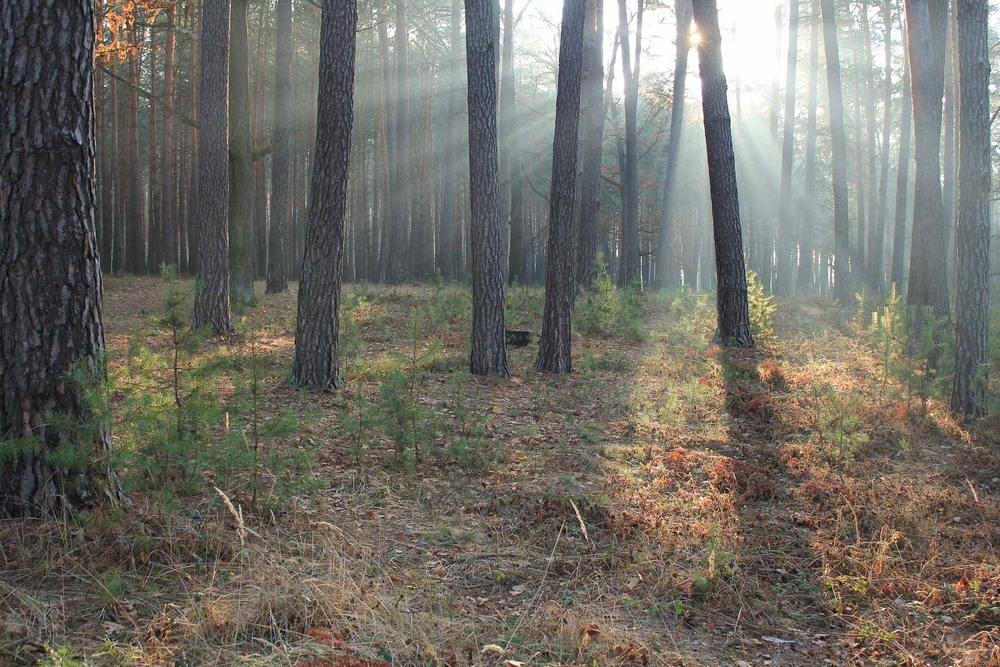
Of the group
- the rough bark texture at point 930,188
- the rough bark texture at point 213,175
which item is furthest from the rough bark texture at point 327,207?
the rough bark texture at point 930,188

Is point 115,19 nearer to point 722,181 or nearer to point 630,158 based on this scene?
point 722,181

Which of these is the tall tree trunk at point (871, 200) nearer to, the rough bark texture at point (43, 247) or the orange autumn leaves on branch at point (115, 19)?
the orange autumn leaves on branch at point (115, 19)

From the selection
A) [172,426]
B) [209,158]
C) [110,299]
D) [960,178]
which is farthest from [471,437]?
[110,299]

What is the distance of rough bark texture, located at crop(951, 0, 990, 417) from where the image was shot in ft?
24.1

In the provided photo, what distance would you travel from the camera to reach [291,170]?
1113 inches

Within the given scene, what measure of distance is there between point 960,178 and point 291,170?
996 inches

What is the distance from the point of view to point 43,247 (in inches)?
156

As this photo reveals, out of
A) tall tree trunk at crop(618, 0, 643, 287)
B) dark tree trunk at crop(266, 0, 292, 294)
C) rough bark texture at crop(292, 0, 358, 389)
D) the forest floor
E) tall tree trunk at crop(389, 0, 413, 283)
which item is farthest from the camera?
tall tree trunk at crop(389, 0, 413, 283)

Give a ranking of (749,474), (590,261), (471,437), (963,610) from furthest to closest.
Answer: (590,261)
(471,437)
(749,474)
(963,610)

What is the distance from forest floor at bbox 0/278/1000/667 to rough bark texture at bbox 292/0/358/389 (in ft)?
1.72

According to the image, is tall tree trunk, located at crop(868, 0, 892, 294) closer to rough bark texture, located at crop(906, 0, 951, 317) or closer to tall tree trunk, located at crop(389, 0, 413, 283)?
rough bark texture, located at crop(906, 0, 951, 317)

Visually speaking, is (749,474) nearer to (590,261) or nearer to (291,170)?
(590,261)

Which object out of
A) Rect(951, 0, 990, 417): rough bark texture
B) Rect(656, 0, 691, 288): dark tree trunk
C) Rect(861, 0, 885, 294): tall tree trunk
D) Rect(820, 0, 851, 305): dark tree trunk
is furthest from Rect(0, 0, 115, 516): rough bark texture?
Rect(861, 0, 885, 294): tall tree trunk

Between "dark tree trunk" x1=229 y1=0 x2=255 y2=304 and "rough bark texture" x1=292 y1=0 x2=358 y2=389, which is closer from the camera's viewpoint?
"rough bark texture" x1=292 y1=0 x2=358 y2=389
